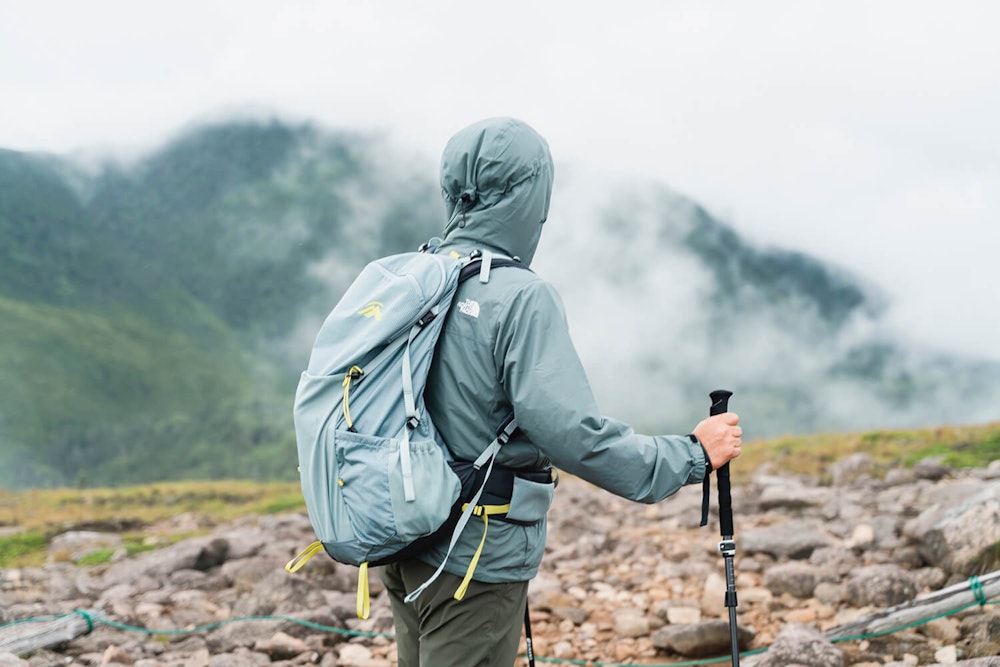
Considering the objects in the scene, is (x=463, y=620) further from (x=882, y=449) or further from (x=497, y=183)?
(x=882, y=449)

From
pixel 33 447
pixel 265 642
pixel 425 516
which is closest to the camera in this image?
pixel 425 516

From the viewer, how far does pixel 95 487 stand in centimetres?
1717

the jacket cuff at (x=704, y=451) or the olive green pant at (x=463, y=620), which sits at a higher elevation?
the jacket cuff at (x=704, y=451)

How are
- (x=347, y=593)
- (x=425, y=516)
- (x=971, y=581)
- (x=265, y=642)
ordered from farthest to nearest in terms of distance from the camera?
1. (x=347, y=593)
2. (x=265, y=642)
3. (x=971, y=581)
4. (x=425, y=516)

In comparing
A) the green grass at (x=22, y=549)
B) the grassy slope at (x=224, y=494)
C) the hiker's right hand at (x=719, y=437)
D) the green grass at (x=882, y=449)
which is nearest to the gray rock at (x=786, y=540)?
the green grass at (x=882, y=449)

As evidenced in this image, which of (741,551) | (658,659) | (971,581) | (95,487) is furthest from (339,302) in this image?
(95,487)

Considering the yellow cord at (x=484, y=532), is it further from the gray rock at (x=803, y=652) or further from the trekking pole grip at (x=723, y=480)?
the gray rock at (x=803, y=652)

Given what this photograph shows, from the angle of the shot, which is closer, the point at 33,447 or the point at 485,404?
the point at 485,404

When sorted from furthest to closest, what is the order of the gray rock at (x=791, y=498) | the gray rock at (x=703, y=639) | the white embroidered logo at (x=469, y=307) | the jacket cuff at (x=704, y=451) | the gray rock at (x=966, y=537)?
the gray rock at (x=791, y=498), the gray rock at (x=966, y=537), the gray rock at (x=703, y=639), the jacket cuff at (x=704, y=451), the white embroidered logo at (x=469, y=307)

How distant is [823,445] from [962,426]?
213cm

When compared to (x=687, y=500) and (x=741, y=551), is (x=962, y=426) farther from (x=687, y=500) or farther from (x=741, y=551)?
(x=741, y=551)

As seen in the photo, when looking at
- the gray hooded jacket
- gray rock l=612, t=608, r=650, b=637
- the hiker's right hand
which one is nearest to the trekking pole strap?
the hiker's right hand

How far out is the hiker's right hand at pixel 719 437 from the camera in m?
2.81

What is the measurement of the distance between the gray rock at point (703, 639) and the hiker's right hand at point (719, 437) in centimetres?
307
